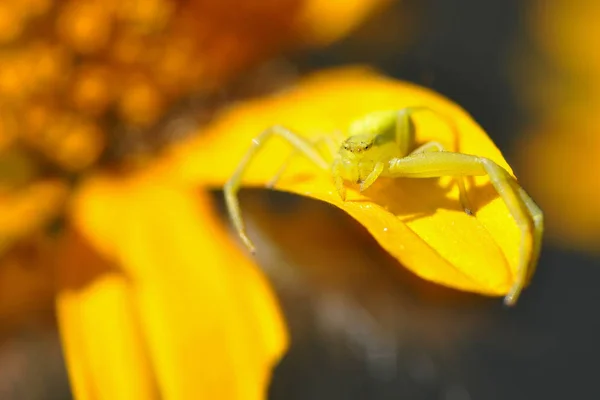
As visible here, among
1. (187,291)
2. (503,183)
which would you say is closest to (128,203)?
(187,291)

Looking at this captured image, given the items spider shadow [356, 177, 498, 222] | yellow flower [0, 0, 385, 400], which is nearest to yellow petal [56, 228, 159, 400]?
yellow flower [0, 0, 385, 400]

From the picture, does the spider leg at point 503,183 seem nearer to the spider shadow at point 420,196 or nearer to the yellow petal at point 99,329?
the spider shadow at point 420,196

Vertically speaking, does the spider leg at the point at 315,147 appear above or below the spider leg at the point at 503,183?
below

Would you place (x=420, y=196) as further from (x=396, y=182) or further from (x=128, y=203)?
(x=128, y=203)

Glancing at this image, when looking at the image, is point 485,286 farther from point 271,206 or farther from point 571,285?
point 571,285

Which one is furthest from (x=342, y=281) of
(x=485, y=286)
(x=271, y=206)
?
(x=485, y=286)

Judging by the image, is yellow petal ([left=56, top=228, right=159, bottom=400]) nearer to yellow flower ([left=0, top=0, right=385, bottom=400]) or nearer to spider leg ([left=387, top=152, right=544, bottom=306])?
yellow flower ([left=0, top=0, right=385, bottom=400])

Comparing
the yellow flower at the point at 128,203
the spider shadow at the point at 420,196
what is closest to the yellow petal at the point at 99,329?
the yellow flower at the point at 128,203
